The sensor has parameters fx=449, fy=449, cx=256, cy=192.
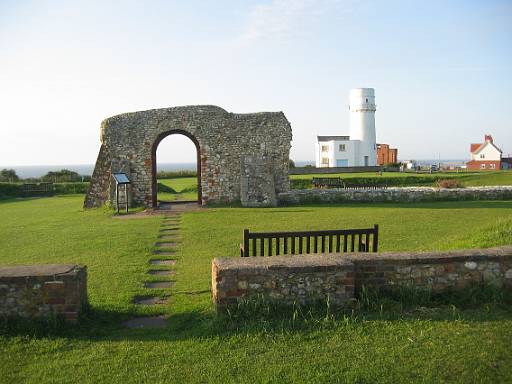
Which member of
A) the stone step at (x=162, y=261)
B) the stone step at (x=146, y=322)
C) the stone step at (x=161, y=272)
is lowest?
the stone step at (x=146, y=322)

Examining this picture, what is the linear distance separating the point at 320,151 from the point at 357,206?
146ft

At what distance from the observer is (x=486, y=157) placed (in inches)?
2655

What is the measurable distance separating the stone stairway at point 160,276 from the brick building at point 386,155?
190 ft

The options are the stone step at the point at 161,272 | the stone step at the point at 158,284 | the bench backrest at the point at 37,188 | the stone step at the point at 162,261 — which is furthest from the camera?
the bench backrest at the point at 37,188

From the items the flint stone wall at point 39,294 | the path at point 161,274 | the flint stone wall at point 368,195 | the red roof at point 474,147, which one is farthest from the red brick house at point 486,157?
the flint stone wall at point 39,294

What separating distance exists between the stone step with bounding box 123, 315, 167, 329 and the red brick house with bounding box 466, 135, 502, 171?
69053 mm

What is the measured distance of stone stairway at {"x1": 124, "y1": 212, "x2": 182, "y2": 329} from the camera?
541cm

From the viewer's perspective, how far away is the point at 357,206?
17.3 metres

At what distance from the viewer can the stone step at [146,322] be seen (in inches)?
207

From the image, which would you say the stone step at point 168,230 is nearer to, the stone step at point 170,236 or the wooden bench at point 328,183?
the stone step at point 170,236

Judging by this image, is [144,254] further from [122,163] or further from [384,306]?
[122,163]

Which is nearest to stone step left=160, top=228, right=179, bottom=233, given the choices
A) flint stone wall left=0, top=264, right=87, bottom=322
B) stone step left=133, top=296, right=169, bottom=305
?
stone step left=133, top=296, right=169, bottom=305

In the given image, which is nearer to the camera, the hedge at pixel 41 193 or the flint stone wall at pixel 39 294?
the flint stone wall at pixel 39 294

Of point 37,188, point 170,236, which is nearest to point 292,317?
point 170,236
